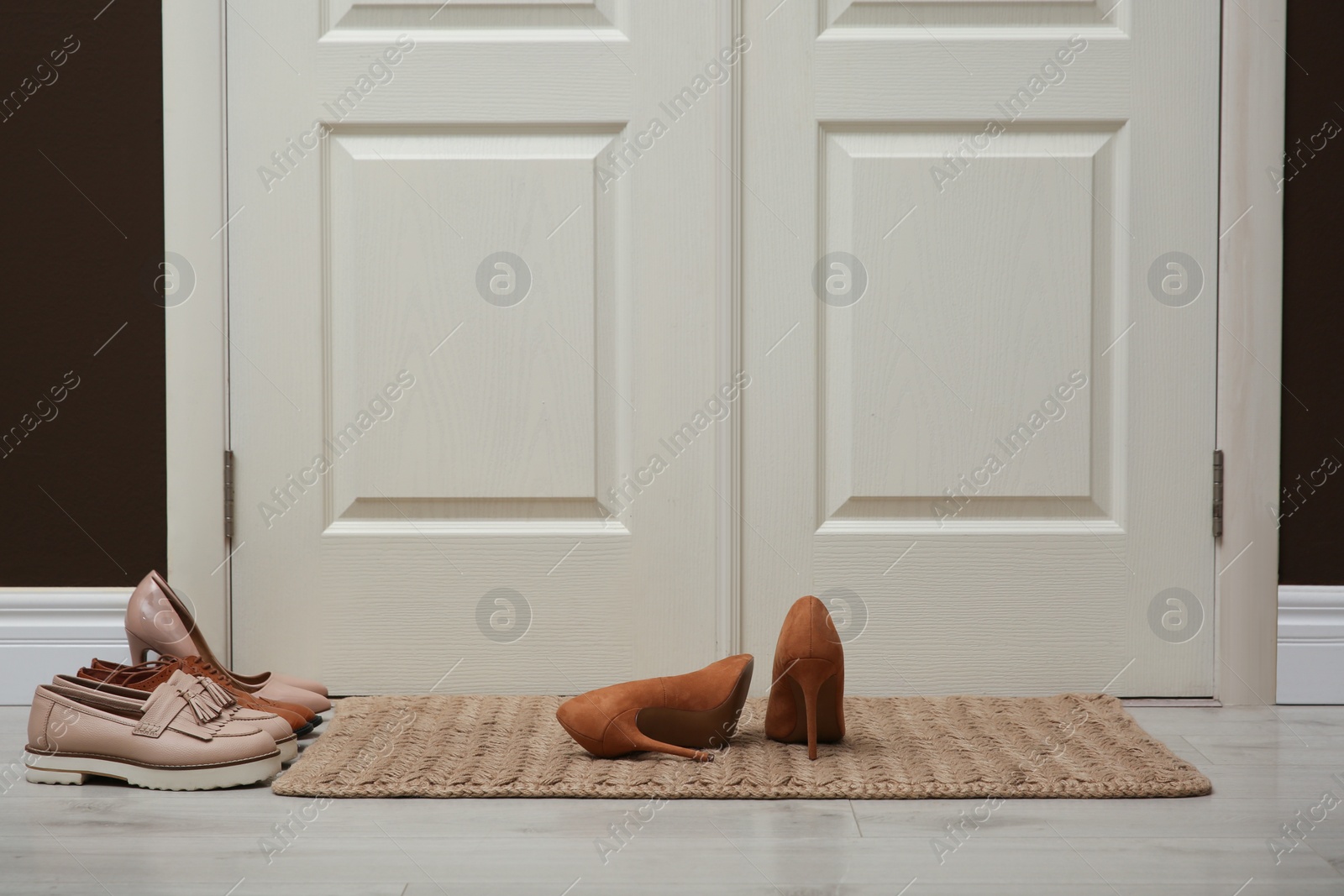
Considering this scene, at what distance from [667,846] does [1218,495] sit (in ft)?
3.91

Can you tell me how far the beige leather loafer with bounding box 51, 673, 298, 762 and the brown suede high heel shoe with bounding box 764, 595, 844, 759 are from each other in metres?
0.67

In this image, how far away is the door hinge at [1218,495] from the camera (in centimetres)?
181

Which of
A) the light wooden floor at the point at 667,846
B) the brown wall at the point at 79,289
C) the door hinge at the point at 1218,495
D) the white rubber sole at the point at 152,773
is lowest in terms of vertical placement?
the light wooden floor at the point at 667,846

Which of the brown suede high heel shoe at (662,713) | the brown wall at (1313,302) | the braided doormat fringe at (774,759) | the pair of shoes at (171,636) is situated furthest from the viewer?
the brown wall at (1313,302)

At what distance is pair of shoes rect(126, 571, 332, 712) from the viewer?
5.32ft

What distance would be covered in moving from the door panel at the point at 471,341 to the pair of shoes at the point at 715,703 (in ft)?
1.14

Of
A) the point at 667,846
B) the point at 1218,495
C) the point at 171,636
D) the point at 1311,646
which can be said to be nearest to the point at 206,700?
the point at 171,636

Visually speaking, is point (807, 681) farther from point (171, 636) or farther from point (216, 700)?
point (171, 636)

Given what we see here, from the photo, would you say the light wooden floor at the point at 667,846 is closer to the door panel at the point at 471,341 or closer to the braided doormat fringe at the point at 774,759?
the braided doormat fringe at the point at 774,759

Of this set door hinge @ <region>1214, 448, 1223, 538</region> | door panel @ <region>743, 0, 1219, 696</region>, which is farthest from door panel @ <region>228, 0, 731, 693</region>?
door hinge @ <region>1214, 448, 1223, 538</region>

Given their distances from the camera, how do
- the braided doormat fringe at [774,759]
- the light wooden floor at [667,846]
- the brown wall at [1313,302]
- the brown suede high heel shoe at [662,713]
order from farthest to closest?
the brown wall at [1313,302] < the brown suede high heel shoe at [662,713] < the braided doormat fringe at [774,759] < the light wooden floor at [667,846]

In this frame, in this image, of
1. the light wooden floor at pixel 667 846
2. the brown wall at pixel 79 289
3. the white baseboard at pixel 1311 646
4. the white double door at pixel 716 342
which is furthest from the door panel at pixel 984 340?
the brown wall at pixel 79 289

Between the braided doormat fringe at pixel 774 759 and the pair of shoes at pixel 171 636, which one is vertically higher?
the pair of shoes at pixel 171 636

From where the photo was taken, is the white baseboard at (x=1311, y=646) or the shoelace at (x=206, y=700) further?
the white baseboard at (x=1311, y=646)
